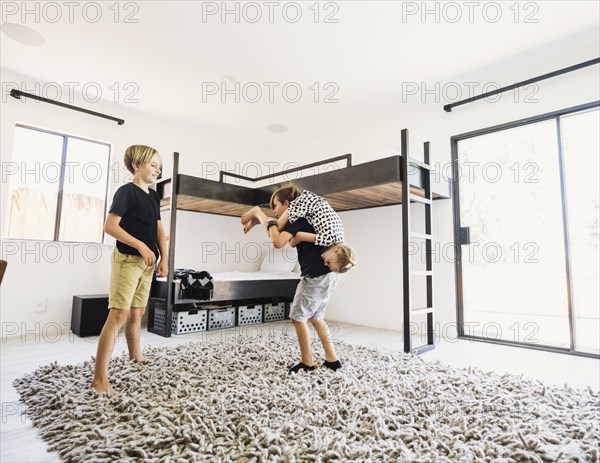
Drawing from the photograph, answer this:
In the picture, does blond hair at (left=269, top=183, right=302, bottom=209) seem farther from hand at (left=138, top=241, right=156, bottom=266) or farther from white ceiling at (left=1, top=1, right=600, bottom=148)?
white ceiling at (left=1, top=1, right=600, bottom=148)

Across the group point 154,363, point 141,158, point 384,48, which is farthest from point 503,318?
point 141,158

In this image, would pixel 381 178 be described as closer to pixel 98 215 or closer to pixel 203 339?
pixel 203 339

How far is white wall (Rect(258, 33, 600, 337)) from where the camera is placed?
8.87 ft

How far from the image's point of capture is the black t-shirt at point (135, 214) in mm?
1668

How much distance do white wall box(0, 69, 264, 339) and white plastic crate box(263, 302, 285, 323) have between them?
0.83 m

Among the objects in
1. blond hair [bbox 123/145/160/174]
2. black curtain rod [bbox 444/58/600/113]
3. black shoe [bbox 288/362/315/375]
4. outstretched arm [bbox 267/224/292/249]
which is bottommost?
black shoe [bbox 288/362/315/375]

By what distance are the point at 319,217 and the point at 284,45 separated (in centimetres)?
157

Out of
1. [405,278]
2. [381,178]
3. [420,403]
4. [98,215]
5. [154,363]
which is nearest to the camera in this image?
[420,403]

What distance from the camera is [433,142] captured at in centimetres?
341

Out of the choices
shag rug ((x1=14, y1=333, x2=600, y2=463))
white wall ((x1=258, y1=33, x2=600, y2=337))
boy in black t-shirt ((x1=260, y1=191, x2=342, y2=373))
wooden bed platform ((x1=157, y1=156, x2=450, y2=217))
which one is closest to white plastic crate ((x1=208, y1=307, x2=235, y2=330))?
wooden bed platform ((x1=157, y1=156, x2=450, y2=217))

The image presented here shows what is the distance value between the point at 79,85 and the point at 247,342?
2724mm

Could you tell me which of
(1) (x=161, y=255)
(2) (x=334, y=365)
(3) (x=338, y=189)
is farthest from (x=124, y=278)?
(3) (x=338, y=189)

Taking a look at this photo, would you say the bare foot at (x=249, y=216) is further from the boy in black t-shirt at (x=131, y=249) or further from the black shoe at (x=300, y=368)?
the black shoe at (x=300, y=368)

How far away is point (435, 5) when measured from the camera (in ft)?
7.50
